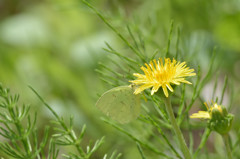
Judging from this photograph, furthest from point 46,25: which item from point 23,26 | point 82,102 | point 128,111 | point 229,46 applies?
point 128,111

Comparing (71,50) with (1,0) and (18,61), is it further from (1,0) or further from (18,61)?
(1,0)

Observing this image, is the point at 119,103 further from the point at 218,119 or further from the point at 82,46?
the point at 82,46

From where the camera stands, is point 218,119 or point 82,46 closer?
point 218,119

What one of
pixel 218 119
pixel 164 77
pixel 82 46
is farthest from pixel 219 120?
pixel 82 46

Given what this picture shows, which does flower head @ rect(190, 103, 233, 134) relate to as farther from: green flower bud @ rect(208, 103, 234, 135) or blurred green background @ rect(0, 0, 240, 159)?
blurred green background @ rect(0, 0, 240, 159)

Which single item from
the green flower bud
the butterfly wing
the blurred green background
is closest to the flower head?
the green flower bud
